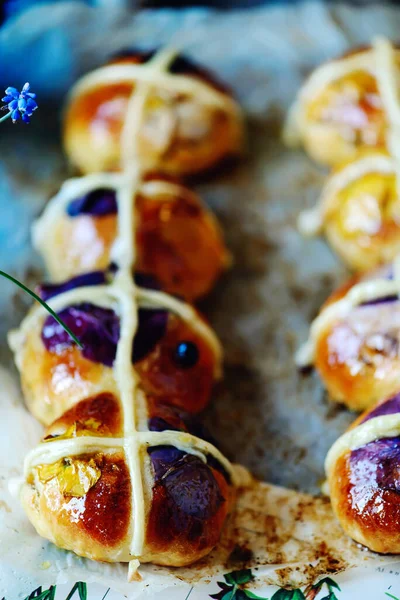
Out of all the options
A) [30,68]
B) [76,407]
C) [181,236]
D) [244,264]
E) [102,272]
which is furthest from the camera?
[30,68]

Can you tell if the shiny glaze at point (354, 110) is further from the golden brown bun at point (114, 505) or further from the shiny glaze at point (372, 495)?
the golden brown bun at point (114, 505)

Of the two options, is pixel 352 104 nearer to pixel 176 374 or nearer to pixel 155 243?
pixel 155 243

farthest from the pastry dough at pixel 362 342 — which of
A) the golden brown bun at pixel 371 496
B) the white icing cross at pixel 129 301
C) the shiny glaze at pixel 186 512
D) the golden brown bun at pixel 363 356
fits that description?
the shiny glaze at pixel 186 512

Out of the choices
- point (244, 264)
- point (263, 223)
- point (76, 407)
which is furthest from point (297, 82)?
point (76, 407)

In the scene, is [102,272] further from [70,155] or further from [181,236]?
[70,155]

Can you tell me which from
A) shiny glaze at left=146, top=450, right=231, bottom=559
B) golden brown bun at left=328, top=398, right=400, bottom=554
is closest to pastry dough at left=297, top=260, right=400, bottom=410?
golden brown bun at left=328, top=398, right=400, bottom=554

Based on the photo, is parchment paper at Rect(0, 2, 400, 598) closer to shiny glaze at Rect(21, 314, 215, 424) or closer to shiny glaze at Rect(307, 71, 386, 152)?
shiny glaze at Rect(21, 314, 215, 424)
